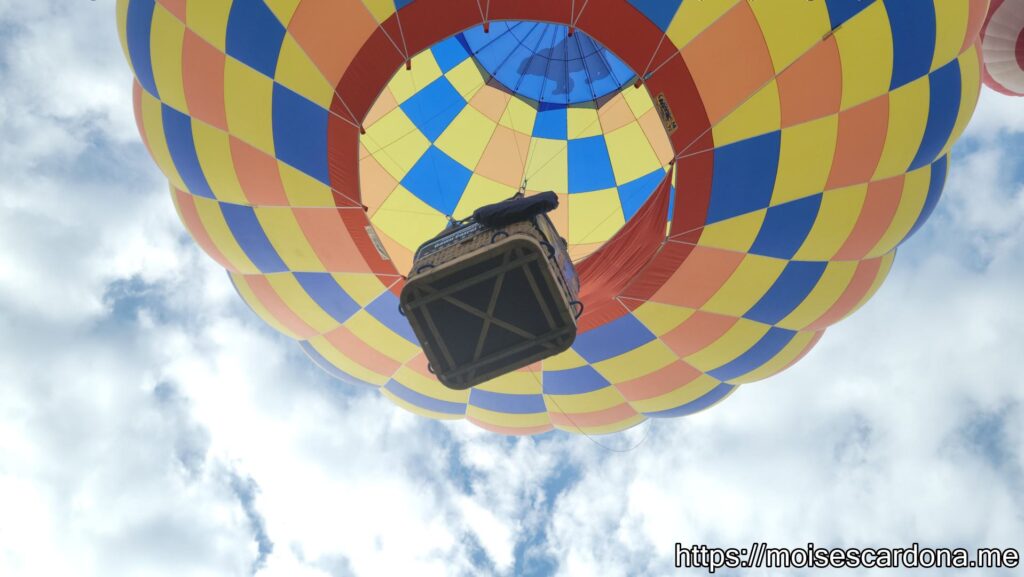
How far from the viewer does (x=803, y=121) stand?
4.57 meters

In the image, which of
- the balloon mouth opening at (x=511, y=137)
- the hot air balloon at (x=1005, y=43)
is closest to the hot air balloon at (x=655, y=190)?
the balloon mouth opening at (x=511, y=137)

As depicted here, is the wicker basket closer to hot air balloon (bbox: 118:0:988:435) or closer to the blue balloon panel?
hot air balloon (bbox: 118:0:988:435)

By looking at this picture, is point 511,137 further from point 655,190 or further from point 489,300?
point 489,300

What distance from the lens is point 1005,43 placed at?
800cm

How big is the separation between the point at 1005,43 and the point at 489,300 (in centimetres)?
697

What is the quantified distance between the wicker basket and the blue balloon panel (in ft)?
11.6

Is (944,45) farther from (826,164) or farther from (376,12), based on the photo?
(376,12)

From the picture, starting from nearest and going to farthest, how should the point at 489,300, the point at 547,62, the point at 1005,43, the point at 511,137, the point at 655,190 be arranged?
1. the point at 489,300
2. the point at 655,190
3. the point at 547,62
4. the point at 511,137
5. the point at 1005,43

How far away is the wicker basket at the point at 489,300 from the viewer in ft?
12.6

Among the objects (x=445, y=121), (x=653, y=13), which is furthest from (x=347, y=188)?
(x=445, y=121)

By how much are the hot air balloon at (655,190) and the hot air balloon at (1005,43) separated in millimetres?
3564

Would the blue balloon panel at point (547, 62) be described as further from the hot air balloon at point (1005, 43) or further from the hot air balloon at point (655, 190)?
the hot air balloon at point (1005, 43)

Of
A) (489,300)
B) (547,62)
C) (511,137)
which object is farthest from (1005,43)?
(489,300)

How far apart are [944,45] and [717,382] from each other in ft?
9.24
